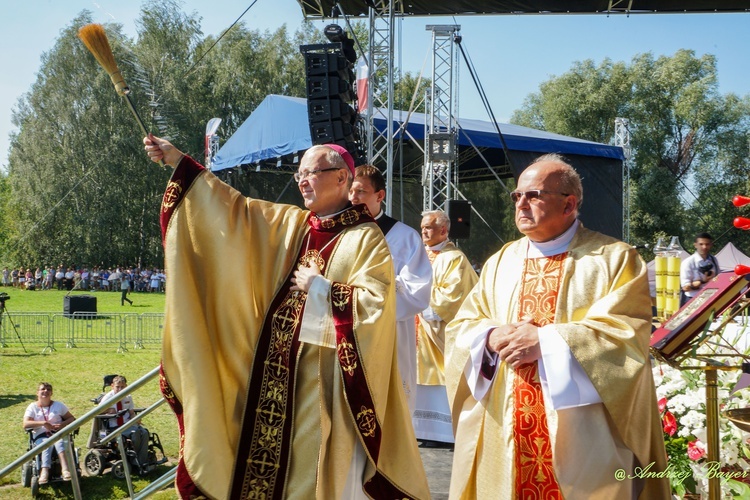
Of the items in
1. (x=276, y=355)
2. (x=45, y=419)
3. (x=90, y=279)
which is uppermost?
(x=276, y=355)

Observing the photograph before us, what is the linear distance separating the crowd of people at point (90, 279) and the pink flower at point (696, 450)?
32.9 m

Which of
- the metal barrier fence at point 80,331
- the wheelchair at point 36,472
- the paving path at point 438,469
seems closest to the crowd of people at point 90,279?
the metal barrier fence at point 80,331

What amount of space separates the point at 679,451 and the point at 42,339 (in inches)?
654

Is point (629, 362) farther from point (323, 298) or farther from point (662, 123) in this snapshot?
point (662, 123)

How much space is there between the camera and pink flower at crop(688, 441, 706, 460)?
4.10m

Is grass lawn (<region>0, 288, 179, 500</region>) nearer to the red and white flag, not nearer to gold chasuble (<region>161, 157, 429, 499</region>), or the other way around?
gold chasuble (<region>161, 157, 429, 499</region>)

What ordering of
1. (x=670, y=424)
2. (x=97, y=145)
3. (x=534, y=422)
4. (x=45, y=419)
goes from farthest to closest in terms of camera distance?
(x=97, y=145) < (x=45, y=419) < (x=670, y=424) < (x=534, y=422)

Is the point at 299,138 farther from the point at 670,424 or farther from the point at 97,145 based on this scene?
the point at 97,145

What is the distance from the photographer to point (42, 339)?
58.7ft

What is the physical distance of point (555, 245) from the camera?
359 centimetres

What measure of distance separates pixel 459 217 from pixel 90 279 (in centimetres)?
2704

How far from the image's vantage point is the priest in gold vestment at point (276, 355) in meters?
3.60

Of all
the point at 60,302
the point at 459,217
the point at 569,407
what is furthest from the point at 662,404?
the point at 60,302

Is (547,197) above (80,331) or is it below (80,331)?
above
